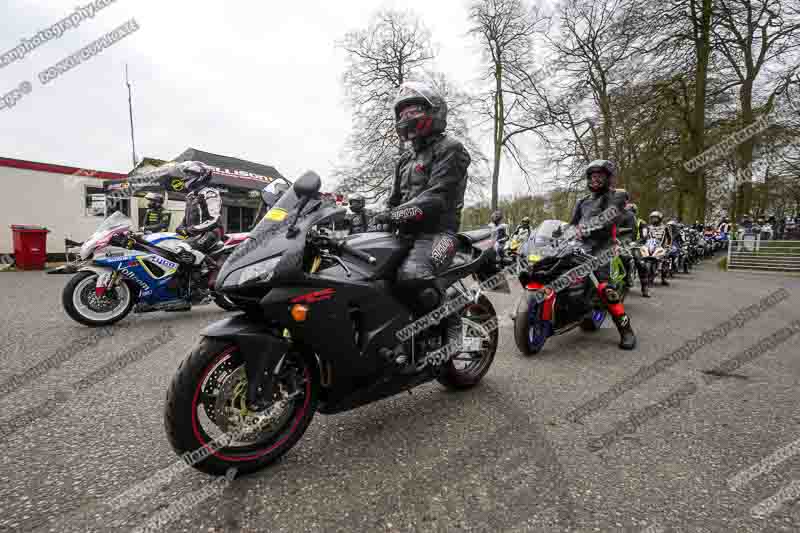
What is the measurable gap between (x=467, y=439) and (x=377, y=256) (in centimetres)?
115

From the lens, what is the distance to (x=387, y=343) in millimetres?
2404

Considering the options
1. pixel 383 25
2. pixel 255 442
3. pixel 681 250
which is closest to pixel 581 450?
pixel 255 442

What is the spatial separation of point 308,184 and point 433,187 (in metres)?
0.87

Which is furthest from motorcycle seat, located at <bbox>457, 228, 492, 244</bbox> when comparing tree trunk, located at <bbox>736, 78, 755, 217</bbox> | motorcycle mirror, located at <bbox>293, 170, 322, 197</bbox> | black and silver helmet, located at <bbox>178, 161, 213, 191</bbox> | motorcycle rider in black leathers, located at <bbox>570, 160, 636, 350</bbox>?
tree trunk, located at <bbox>736, 78, 755, 217</bbox>

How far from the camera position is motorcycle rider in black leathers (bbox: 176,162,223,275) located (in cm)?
588

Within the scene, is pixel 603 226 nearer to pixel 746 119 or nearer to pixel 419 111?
pixel 419 111

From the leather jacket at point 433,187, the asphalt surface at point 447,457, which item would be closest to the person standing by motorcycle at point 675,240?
the asphalt surface at point 447,457

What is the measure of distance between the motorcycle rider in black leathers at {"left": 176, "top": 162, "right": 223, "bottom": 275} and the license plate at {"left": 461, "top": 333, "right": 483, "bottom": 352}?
4.25 meters

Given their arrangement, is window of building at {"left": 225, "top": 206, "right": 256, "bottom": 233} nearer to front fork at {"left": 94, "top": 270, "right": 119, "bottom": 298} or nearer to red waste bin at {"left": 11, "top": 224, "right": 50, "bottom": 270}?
red waste bin at {"left": 11, "top": 224, "right": 50, "bottom": 270}

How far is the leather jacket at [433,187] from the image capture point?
2.59 m

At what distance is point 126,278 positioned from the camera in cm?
525

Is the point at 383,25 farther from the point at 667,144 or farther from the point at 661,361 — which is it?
the point at 661,361

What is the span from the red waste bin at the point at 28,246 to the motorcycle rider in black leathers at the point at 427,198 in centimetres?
1347

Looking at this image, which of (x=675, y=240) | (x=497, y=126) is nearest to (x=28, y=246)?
(x=497, y=126)
